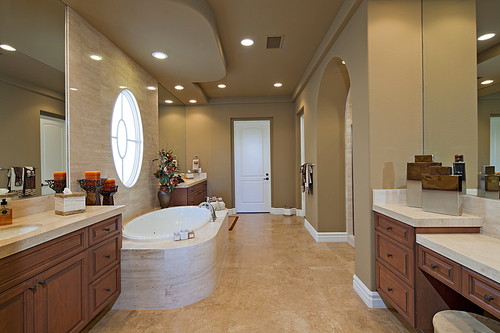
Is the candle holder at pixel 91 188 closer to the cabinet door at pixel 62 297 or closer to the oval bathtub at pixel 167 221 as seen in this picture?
the oval bathtub at pixel 167 221

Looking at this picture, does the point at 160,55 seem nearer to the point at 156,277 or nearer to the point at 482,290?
the point at 156,277

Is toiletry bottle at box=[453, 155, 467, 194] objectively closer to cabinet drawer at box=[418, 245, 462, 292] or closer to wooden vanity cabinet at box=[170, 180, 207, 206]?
cabinet drawer at box=[418, 245, 462, 292]

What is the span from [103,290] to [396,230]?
2.15 m

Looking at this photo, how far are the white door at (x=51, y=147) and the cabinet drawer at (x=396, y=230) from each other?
2.58 meters

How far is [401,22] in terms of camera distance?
6.74ft

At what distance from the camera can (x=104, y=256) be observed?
1859 mm

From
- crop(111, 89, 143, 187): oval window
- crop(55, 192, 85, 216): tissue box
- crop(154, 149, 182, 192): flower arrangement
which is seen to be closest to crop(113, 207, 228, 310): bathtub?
crop(55, 192, 85, 216): tissue box

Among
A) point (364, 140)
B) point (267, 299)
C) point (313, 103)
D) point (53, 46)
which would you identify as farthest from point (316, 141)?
point (53, 46)

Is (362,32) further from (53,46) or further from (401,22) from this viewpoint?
(53,46)

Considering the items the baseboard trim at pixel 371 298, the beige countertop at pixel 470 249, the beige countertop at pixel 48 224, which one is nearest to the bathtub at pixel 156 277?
the beige countertop at pixel 48 224

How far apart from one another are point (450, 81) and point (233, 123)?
4.52 m

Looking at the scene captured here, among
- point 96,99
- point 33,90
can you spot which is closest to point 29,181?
point 33,90

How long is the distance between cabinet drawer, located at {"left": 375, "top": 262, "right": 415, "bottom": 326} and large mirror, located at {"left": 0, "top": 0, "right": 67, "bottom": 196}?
262 centimetres

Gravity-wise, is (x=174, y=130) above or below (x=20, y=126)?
above
